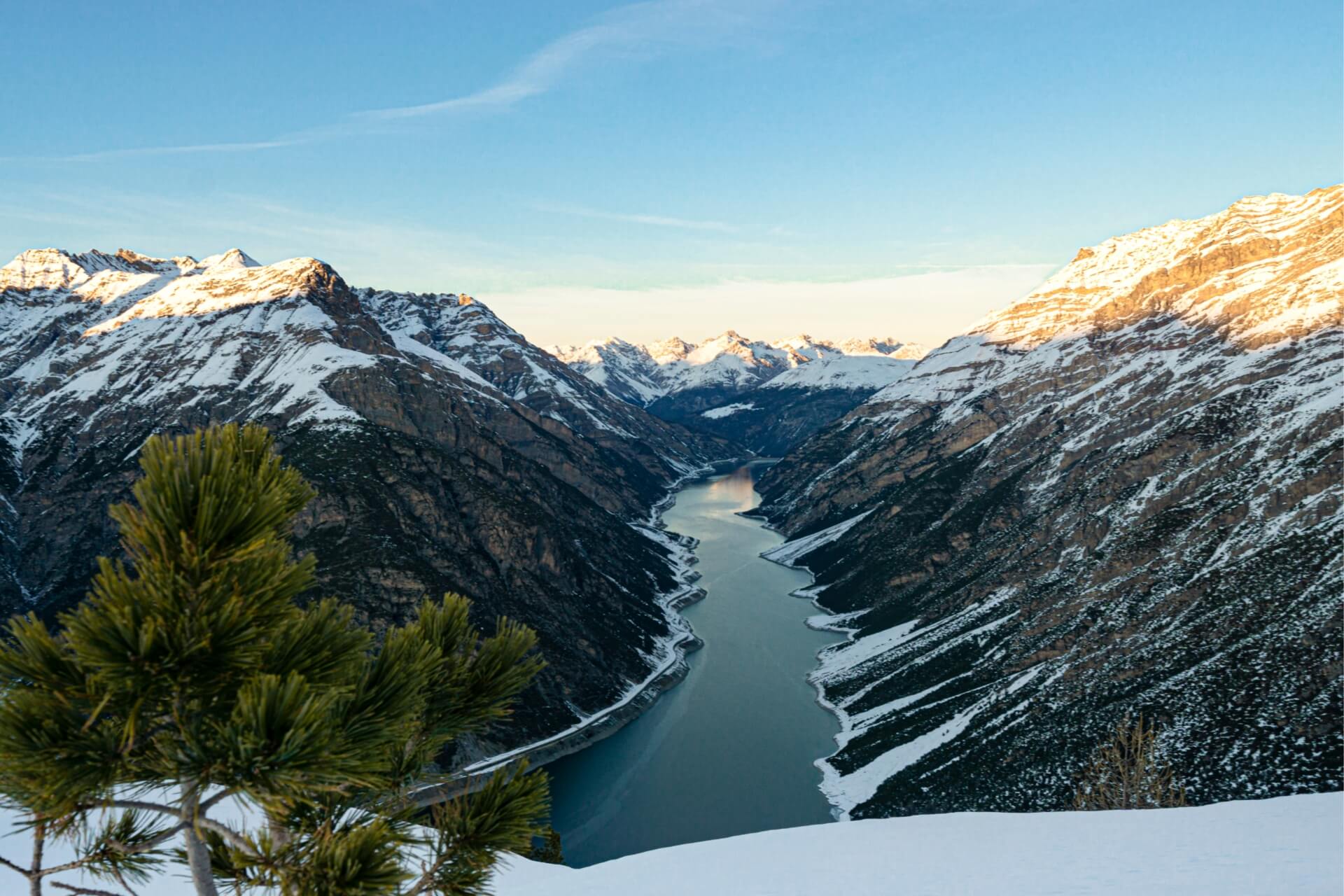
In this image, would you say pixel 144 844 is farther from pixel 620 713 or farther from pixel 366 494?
pixel 366 494

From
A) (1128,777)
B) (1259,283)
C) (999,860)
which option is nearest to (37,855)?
(999,860)

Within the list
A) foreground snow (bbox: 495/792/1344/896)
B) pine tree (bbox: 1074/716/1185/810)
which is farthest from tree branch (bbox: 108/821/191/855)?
pine tree (bbox: 1074/716/1185/810)

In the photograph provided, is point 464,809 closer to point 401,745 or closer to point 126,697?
point 401,745

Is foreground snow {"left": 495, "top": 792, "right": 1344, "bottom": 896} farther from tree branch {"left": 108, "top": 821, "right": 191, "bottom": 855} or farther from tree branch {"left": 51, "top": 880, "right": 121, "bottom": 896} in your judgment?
tree branch {"left": 51, "top": 880, "right": 121, "bottom": 896}

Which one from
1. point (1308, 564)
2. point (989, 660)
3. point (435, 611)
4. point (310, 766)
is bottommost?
point (989, 660)

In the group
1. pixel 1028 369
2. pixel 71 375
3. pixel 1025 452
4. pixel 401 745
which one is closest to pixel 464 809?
pixel 401 745

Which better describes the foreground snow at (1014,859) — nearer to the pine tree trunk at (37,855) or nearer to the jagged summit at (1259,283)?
the pine tree trunk at (37,855)
